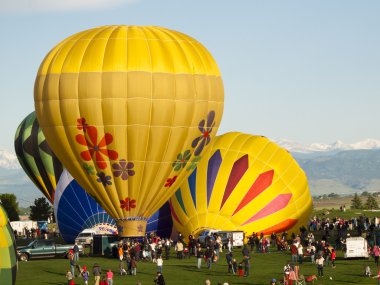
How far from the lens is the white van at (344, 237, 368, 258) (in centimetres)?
5331

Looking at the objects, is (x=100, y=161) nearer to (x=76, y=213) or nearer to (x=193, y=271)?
(x=193, y=271)

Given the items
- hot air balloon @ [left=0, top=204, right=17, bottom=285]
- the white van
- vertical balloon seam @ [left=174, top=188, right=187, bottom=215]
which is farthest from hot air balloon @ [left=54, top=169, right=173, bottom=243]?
hot air balloon @ [left=0, top=204, right=17, bottom=285]

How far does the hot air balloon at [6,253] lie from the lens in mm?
30139

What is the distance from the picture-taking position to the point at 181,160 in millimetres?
56062

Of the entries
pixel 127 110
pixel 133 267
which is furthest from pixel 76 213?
pixel 133 267

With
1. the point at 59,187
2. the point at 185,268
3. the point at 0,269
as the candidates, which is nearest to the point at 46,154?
the point at 59,187

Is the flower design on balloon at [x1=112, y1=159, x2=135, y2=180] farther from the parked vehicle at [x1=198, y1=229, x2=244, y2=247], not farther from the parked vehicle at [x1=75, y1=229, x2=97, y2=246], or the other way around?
the parked vehicle at [x1=75, y1=229, x2=97, y2=246]

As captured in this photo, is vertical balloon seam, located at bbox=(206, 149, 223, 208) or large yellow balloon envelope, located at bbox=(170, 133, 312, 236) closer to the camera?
large yellow balloon envelope, located at bbox=(170, 133, 312, 236)

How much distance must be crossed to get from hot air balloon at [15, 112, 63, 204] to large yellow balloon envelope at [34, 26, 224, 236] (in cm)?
2175

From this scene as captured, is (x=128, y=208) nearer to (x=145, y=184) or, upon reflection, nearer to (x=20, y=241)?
(x=145, y=184)

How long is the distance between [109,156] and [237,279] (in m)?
11.5

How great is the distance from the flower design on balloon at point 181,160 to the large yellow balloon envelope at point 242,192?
616 centimetres

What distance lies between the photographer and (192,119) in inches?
2174

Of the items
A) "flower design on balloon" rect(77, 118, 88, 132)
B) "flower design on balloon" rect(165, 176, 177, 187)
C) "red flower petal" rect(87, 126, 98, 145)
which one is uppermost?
"flower design on balloon" rect(77, 118, 88, 132)
